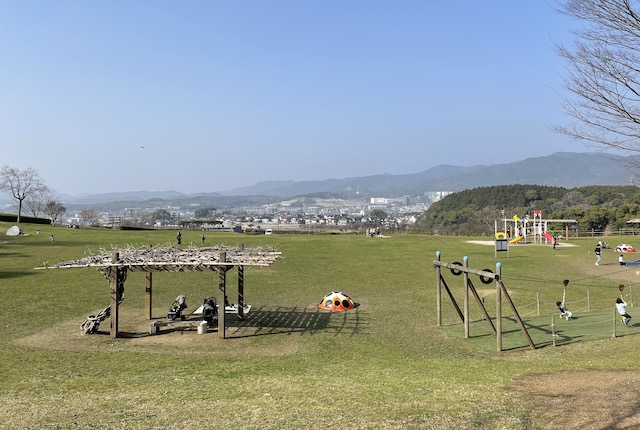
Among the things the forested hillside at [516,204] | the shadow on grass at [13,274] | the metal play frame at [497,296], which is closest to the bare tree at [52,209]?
the forested hillside at [516,204]

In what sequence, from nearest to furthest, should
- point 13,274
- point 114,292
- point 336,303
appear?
point 114,292, point 336,303, point 13,274

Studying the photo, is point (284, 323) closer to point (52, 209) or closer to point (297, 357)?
point (297, 357)

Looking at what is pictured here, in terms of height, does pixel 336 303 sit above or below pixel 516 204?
below

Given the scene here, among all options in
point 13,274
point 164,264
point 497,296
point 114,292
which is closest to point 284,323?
point 164,264

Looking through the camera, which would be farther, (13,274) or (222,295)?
(13,274)

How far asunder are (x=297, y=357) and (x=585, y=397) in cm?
734

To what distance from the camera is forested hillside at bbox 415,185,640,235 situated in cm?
8912

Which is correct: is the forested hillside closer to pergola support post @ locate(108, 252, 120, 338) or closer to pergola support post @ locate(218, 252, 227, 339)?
pergola support post @ locate(218, 252, 227, 339)

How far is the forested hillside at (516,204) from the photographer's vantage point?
8912 centimetres

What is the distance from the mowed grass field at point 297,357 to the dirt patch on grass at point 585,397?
190mm

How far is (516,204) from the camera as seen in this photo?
4685 inches

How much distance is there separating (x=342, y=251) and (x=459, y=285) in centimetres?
2014

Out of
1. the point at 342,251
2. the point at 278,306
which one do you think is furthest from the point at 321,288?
the point at 342,251

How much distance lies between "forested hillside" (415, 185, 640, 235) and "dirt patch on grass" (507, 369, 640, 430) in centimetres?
6881
